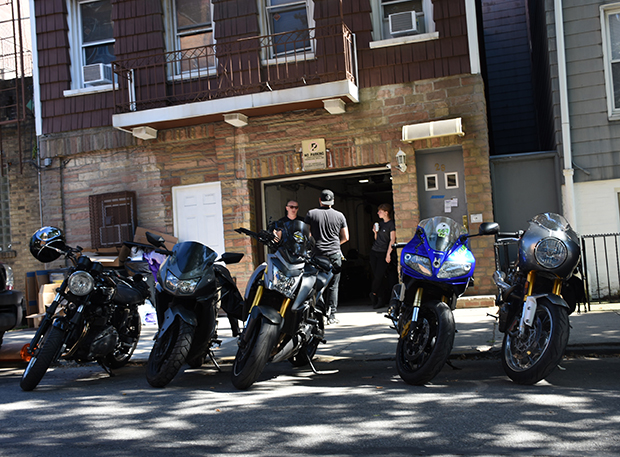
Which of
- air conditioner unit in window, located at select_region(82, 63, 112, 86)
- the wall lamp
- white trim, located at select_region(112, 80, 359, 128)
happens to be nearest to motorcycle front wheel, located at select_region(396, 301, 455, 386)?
the wall lamp

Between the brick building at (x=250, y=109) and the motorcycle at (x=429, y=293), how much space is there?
16.5ft

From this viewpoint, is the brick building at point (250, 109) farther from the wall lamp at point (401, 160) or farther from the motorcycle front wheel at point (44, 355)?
the motorcycle front wheel at point (44, 355)

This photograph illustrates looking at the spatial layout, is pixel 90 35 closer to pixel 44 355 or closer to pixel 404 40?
pixel 404 40

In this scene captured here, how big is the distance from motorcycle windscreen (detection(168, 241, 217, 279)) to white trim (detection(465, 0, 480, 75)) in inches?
247

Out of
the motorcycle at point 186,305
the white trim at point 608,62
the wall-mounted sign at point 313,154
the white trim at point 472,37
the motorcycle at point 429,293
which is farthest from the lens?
the wall-mounted sign at point 313,154

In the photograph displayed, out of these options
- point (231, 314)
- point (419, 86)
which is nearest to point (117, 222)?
point (419, 86)

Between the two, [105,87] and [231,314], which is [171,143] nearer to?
[105,87]

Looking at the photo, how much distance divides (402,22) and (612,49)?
3.34 meters

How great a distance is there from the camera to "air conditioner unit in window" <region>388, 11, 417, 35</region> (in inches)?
414

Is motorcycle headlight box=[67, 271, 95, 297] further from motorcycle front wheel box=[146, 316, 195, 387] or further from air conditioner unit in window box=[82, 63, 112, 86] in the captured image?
air conditioner unit in window box=[82, 63, 112, 86]

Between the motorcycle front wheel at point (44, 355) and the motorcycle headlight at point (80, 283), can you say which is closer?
the motorcycle front wheel at point (44, 355)

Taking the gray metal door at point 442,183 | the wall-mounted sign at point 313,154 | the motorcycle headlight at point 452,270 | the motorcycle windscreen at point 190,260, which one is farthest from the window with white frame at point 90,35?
the motorcycle headlight at point 452,270

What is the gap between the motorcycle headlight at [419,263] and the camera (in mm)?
5113

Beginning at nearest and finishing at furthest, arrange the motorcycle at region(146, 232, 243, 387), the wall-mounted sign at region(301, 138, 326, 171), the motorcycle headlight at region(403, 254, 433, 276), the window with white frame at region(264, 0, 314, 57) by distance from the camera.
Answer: the motorcycle headlight at region(403, 254, 433, 276)
the motorcycle at region(146, 232, 243, 387)
the wall-mounted sign at region(301, 138, 326, 171)
the window with white frame at region(264, 0, 314, 57)
